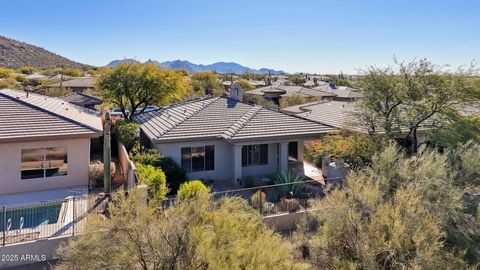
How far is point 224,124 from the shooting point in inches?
907

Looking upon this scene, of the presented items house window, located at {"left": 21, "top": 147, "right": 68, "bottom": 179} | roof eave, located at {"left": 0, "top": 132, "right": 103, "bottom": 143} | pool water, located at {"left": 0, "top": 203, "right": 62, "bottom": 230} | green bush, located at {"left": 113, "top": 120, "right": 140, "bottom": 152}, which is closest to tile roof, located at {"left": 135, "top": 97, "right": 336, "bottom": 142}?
green bush, located at {"left": 113, "top": 120, "right": 140, "bottom": 152}

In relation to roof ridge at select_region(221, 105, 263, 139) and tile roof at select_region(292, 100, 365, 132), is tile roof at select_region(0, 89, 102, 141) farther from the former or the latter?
tile roof at select_region(292, 100, 365, 132)

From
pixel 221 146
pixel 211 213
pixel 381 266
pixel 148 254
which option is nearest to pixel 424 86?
pixel 221 146

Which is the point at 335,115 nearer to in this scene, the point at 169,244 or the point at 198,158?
the point at 198,158

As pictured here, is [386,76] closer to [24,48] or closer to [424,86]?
[424,86]

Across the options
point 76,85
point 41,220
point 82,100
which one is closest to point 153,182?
point 41,220

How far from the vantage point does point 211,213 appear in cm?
973

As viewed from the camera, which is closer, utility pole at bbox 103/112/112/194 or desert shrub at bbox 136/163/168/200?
desert shrub at bbox 136/163/168/200

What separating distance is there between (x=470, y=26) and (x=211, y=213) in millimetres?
30118

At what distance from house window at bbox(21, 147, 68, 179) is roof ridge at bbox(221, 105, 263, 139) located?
28.7 ft

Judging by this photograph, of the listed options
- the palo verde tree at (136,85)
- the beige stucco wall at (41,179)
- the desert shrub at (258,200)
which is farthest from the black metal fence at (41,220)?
the palo verde tree at (136,85)

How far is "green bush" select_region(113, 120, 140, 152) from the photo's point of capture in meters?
24.5

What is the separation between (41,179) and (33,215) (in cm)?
552

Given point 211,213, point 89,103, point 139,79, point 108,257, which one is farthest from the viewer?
point 89,103
